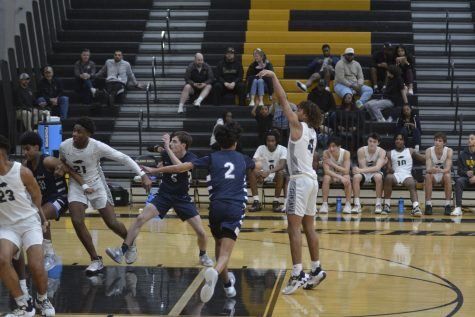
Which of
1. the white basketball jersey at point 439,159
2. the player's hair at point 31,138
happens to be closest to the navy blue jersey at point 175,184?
the player's hair at point 31,138

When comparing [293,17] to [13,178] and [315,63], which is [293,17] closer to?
[315,63]

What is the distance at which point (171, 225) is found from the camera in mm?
15805

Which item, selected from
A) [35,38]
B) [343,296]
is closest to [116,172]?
[35,38]

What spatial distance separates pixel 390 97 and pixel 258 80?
266 cm

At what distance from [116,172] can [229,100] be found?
3.54 meters

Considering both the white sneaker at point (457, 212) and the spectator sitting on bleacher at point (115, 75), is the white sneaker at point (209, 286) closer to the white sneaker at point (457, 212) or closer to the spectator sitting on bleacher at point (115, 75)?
the white sneaker at point (457, 212)

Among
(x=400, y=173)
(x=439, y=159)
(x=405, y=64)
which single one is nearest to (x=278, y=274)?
(x=400, y=173)

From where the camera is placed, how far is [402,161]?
58.0 feet

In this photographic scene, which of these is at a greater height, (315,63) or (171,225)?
(315,63)

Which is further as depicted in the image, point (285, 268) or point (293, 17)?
point (293, 17)

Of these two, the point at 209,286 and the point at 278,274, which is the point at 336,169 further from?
the point at 209,286

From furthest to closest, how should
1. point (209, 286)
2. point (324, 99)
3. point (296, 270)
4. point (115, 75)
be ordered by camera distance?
1. point (115, 75)
2. point (324, 99)
3. point (296, 270)
4. point (209, 286)

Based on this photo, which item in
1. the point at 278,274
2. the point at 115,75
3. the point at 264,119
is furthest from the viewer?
the point at 115,75

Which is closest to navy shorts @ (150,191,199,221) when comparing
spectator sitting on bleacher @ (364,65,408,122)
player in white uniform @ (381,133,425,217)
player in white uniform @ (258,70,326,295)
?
player in white uniform @ (258,70,326,295)
